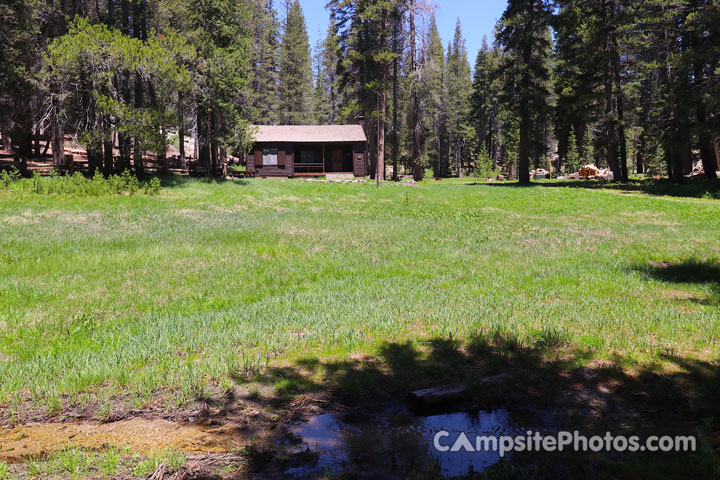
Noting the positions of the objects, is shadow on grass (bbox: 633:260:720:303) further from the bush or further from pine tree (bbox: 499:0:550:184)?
pine tree (bbox: 499:0:550:184)

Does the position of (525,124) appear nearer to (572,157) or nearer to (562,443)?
(572,157)

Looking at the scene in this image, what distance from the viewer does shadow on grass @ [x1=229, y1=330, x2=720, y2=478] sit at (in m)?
3.60

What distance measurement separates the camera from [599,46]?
107ft

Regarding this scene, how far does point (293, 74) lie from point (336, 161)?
69.6 ft

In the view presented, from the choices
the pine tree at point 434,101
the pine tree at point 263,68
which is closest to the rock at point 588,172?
the pine tree at point 434,101

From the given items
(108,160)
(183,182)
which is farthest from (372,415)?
(108,160)

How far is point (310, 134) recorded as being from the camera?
144 ft

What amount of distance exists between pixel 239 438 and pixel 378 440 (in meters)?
1.07

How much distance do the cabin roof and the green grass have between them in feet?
88.4

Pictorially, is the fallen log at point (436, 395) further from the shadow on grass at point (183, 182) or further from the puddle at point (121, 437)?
the shadow on grass at point (183, 182)

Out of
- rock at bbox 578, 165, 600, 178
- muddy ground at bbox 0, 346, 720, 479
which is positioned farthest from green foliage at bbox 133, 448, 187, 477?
rock at bbox 578, 165, 600, 178

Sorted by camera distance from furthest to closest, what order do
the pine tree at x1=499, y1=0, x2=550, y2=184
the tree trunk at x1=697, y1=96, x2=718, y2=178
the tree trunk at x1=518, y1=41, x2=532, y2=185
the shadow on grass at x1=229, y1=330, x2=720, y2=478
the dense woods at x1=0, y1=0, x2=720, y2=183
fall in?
the tree trunk at x1=518, y1=41, x2=532, y2=185
the pine tree at x1=499, y1=0, x2=550, y2=184
the tree trunk at x1=697, y1=96, x2=718, y2=178
the dense woods at x1=0, y1=0, x2=720, y2=183
the shadow on grass at x1=229, y1=330, x2=720, y2=478

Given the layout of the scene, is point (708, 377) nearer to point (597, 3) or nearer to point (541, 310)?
point (541, 310)

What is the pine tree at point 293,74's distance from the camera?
6122cm
